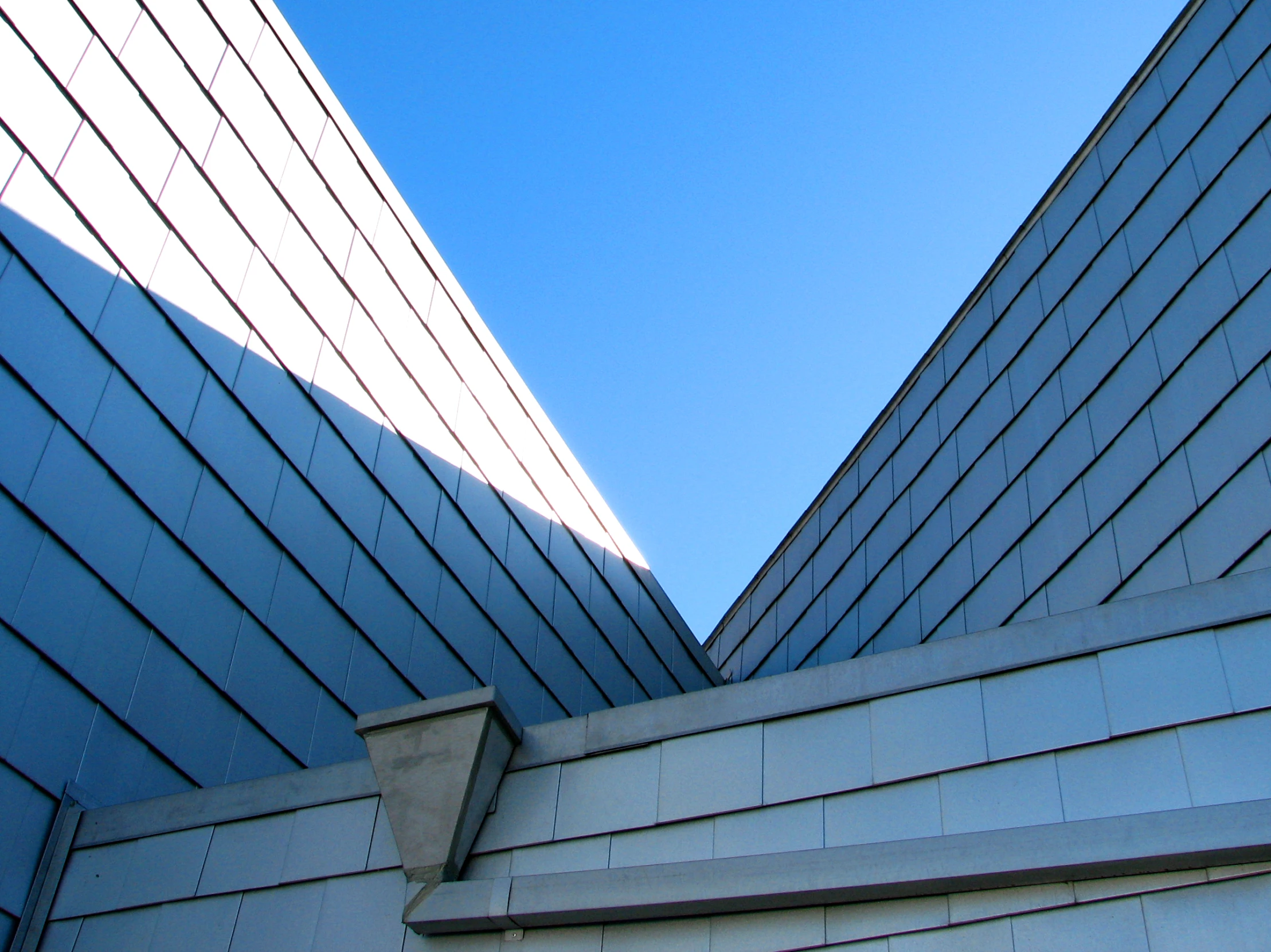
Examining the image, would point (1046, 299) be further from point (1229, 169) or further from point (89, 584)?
point (89, 584)

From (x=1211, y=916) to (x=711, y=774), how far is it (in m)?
2.07

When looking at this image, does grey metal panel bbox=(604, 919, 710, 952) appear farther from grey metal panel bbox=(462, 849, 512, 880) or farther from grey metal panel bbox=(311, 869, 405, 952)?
grey metal panel bbox=(311, 869, 405, 952)

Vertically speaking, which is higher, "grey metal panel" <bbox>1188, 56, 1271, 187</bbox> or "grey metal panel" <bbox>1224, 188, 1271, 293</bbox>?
"grey metal panel" <bbox>1188, 56, 1271, 187</bbox>

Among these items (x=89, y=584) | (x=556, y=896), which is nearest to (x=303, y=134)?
(x=89, y=584)

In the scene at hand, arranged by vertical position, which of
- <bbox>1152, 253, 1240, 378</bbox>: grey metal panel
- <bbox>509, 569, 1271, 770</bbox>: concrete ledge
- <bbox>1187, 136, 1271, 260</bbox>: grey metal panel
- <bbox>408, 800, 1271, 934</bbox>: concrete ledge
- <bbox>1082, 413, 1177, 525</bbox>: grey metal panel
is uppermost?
<bbox>1187, 136, 1271, 260</bbox>: grey metal panel

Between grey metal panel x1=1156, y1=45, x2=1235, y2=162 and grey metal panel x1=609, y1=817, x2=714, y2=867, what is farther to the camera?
grey metal panel x1=1156, y1=45, x2=1235, y2=162

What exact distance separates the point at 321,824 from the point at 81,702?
1974mm

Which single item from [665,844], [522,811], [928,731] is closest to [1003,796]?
[928,731]

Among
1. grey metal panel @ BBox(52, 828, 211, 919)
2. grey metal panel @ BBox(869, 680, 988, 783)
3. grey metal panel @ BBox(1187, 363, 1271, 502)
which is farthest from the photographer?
grey metal panel @ BBox(1187, 363, 1271, 502)

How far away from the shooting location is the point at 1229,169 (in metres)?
9.76

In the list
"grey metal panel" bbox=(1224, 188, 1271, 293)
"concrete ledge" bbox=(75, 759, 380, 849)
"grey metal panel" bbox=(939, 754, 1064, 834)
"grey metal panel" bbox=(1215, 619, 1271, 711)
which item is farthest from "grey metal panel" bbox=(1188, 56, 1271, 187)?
"concrete ledge" bbox=(75, 759, 380, 849)

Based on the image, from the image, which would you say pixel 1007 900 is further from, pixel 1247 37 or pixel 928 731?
pixel 1247 37

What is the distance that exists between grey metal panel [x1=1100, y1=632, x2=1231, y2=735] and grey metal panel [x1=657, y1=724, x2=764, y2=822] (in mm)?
1503

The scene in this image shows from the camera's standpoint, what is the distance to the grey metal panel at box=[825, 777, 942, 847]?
489 cm
